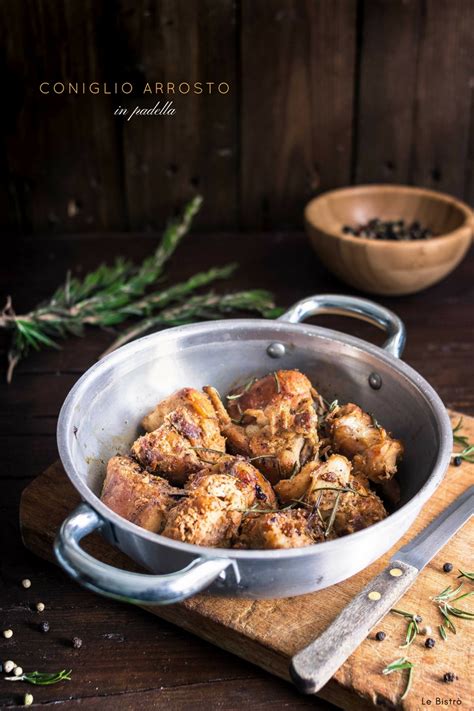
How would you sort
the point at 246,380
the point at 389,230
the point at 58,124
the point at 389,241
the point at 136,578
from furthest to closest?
the point at 58,124, the point at 389,230, the point at 389,241, the point at 246,380, the point at 136,578

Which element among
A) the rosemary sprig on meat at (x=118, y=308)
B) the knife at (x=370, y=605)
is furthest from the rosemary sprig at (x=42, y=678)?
the rosemary sprig on meat at (x=118, y=308)

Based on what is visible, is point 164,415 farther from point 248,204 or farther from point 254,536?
point 248,204

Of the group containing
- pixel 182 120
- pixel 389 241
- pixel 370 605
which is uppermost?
pixel 182 120

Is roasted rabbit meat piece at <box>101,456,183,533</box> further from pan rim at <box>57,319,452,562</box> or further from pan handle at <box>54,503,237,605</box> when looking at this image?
pan handle at <box>54,503,237,605</box>

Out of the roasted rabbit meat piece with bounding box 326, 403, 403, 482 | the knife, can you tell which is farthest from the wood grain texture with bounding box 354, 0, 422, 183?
the knife


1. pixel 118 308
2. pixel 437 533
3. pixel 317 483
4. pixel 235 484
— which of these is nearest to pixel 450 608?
pixel 437 533

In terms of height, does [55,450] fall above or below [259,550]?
below

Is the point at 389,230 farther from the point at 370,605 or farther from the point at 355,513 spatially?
the point at 370,605
